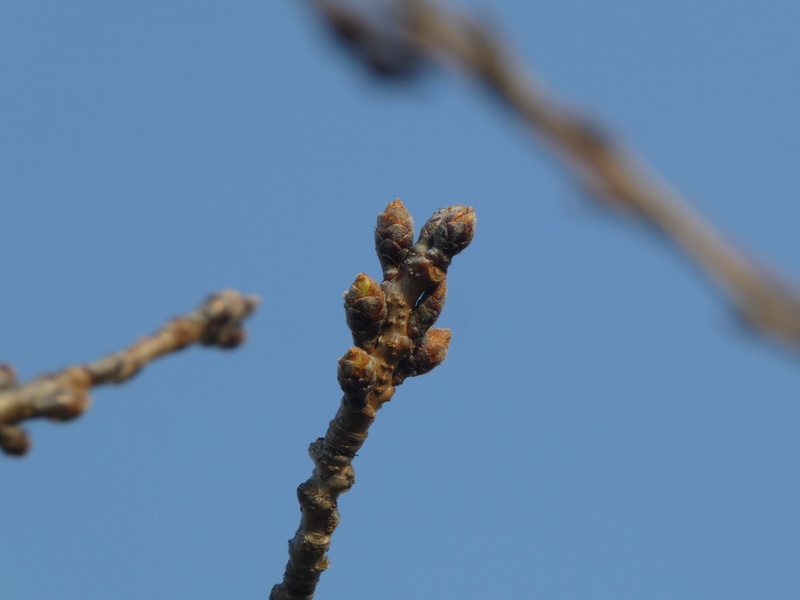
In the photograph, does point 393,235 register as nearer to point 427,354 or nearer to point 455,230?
point 455,230

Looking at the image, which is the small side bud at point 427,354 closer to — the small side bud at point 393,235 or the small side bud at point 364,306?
the small side bud at point 364,306

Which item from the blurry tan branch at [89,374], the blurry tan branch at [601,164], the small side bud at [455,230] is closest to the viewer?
the blurry tan branch at [601,164]

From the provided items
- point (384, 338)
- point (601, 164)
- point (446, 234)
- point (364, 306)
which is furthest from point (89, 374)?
point (446, 234)

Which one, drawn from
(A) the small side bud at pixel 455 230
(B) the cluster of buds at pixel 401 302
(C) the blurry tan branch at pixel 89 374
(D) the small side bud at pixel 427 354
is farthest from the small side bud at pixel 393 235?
(C) the blurry tan branch at pixel 89 374

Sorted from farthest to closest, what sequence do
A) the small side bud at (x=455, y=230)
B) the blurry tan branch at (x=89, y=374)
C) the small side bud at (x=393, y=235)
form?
the small side bud at (x=393, y=235)
the small side bud at (x=455, y=230)
the blurry tan branch at (x=89, y=374)

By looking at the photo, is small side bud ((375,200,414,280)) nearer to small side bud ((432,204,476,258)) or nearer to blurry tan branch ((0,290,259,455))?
small side bud ((432,204,476,258))

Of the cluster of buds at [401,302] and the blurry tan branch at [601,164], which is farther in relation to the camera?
the cluster of buds at [401,302]

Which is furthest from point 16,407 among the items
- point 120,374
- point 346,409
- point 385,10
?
point 346,409

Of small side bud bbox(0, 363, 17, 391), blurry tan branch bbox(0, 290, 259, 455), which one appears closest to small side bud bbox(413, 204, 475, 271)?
blurry tan branch bbox(0, 290, 259, 455)
